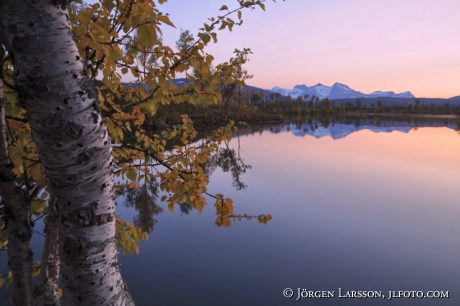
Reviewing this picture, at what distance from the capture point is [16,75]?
1.32m

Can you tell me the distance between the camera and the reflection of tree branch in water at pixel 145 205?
30.4ft

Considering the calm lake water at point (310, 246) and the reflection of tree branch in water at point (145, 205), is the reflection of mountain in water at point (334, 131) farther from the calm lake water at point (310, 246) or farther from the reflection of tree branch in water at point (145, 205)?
the reflection of tree branch in water at point (145, 205)

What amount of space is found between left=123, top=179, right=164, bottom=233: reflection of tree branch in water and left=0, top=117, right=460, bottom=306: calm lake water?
0.18m

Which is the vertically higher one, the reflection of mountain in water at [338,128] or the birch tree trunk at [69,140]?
the birch tree trunk at [69,140]

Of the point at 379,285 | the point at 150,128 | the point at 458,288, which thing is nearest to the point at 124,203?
the point at 379,285

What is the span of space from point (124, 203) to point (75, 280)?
9.73 m

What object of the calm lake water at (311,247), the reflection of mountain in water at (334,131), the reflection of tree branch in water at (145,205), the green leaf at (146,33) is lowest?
the calm lake water at (311,247)

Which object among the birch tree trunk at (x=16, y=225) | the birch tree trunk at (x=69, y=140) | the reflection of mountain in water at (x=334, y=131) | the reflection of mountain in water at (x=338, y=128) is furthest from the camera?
the reflection of mountain in water at (x=338, y=128)

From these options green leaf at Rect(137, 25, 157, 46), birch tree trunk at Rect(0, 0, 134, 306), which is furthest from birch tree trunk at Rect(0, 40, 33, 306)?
green leaf at Rect(137, 25, 157, 46)

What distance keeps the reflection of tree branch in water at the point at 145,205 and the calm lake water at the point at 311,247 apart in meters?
0.28

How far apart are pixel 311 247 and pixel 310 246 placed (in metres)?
0.05

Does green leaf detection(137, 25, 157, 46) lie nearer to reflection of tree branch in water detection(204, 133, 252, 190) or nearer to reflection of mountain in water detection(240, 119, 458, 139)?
reflection of tree branch in water detection(204, 133, 252, 190)

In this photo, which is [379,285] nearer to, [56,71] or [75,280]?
[75,280]

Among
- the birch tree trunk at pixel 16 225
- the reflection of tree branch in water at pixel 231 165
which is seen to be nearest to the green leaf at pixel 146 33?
the birch tree trunk at pixel 16 225
